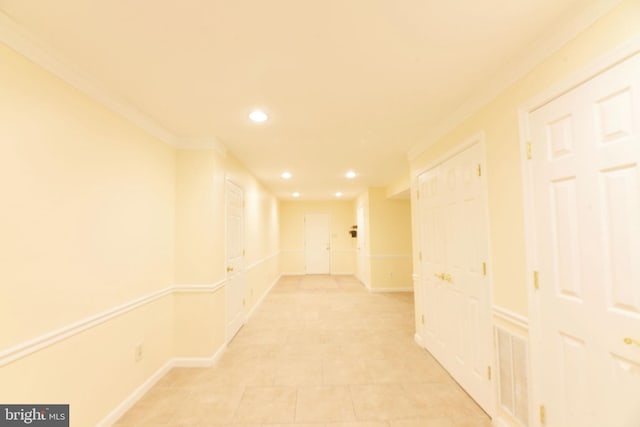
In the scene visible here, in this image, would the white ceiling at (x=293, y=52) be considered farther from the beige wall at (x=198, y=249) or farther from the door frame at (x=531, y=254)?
the beige wall at (x=198, y=249)

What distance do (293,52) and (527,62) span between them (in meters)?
1.45

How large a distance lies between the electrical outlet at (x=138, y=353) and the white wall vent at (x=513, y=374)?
2.93 metres

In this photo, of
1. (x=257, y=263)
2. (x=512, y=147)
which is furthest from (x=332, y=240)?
(x=512, y=147)

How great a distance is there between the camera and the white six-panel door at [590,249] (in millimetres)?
1153

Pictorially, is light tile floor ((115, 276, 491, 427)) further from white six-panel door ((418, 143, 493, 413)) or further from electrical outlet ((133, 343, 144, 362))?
electrical outlet ((133, 343, 144, 362))

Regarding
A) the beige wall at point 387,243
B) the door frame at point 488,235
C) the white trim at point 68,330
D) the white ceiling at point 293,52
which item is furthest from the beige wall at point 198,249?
the beige wall at point 387,243

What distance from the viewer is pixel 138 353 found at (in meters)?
2.35

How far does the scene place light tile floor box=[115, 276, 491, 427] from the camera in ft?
6.75

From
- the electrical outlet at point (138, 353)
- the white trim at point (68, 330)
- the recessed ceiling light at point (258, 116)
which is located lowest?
the electrical outlet at point (138, 353)

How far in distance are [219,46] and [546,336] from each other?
99.8 inches

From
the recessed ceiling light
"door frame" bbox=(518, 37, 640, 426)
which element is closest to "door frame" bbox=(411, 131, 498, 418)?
"door frame" bbox=(518, 37, 640, 426)

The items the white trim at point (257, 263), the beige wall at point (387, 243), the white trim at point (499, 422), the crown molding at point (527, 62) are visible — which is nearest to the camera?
the crown molding at point (527, 62)

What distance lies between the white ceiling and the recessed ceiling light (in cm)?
7

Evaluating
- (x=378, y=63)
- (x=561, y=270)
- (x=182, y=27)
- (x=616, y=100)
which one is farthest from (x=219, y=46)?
(x=561, y=270)
